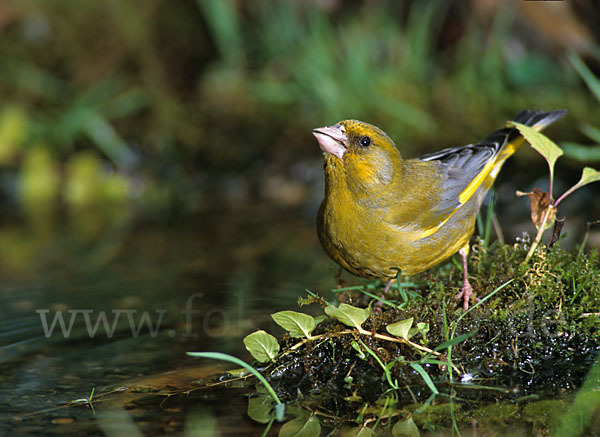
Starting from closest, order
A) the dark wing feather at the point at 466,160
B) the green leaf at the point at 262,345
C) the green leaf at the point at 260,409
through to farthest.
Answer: the green leaf at the point at 260,409 → the green leaf at the point at 262,345 → the dark wing feather at the point at 466,160

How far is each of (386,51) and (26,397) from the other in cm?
595

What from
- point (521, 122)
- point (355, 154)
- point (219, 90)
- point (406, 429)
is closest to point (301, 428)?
point (406, 429)

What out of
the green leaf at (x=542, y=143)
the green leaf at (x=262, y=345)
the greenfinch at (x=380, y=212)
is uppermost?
the green leaf at (x=542, y=143)

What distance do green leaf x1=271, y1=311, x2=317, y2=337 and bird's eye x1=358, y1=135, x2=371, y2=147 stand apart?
2.69 ft

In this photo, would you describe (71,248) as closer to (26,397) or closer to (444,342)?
(26,397)

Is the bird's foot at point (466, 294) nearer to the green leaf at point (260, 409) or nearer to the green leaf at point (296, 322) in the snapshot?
the green leaf at point (296, 322)

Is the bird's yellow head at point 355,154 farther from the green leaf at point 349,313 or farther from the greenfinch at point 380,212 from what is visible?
the green leaf at point 349,313

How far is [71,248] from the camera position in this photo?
6.04m

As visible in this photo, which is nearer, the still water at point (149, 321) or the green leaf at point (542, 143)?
the still water at point (149, 321)

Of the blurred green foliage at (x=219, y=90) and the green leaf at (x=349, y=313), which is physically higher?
the blurred green foliage at (x=219, y=90)

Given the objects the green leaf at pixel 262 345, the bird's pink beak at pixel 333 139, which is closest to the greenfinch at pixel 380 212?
the bird's pink beak at pixel 333 139

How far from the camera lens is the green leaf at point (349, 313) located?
115 inches

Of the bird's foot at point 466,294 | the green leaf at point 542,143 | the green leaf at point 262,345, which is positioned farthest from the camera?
the green leaf at point 542,143

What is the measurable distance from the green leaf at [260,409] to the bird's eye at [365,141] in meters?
1.17
